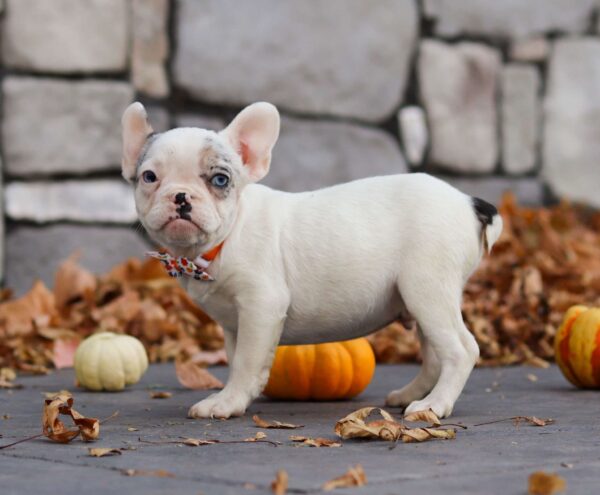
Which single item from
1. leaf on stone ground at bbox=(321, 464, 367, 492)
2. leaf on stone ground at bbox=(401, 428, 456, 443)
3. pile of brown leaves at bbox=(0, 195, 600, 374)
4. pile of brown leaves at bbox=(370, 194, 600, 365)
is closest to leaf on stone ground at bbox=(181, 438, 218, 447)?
leaf on stone ground at bbox=(401, 428, 456, 443)

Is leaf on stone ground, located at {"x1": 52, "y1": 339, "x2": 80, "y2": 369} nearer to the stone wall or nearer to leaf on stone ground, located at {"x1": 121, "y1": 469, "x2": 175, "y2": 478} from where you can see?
the stone wall

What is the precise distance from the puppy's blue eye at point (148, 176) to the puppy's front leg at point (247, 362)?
477 millimetres

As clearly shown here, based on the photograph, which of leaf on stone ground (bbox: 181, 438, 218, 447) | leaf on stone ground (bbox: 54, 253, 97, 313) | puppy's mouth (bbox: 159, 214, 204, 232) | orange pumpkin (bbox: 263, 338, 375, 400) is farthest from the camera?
leaf on stone ground (bbox: 54, 253, 97, 313)

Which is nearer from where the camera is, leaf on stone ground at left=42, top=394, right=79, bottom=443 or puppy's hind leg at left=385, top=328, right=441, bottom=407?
leaf on stone ground at left=42, top=394, right=79, bottom=443

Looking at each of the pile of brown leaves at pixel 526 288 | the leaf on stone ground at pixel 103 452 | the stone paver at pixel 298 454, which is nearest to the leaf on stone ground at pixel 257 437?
the stone paver at pixel 298 454

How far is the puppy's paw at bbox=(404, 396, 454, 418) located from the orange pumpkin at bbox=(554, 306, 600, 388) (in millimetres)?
889

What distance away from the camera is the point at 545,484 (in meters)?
2.21

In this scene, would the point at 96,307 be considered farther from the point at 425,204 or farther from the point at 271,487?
the point at 271,487

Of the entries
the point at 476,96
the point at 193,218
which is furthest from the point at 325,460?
the point at 476,96

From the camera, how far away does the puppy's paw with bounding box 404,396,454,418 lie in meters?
3.50

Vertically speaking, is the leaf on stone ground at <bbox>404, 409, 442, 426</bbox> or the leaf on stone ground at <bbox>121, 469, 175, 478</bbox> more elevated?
the leaf on stone ground at <bbox>121, 469, 175, 478</bbox>

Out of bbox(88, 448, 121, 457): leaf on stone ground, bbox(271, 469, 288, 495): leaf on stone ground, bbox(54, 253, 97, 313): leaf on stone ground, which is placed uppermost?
bbox(271, 469, 288, 495): leaf on stone ground

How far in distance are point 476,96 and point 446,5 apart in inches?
24.3

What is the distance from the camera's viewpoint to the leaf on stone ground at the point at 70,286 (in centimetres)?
590
